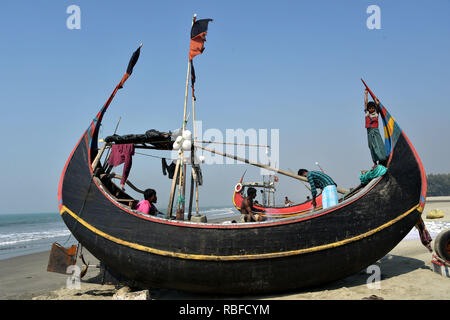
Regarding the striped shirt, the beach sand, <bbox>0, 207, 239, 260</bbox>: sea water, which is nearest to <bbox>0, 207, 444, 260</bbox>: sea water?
<bbox>0, 207, 239, 260</bbox>: sea water

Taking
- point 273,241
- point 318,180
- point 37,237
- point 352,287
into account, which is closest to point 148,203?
point 273,241

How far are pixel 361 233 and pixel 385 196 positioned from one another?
0.85 meters

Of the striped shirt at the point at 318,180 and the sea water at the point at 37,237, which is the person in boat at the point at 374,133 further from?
the sea water at the point at 37,237

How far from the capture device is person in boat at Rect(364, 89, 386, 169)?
5.69 m

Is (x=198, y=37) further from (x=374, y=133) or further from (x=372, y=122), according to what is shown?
(x=374, y=133)

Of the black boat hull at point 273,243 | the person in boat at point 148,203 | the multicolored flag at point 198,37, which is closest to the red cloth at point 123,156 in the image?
the person in boat at point 148,203

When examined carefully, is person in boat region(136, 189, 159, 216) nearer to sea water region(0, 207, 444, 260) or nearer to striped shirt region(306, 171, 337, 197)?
sea water region(0, 207, 444, 260)

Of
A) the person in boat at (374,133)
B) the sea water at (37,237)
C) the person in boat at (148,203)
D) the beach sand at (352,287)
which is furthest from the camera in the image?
the sea water at (37,237)

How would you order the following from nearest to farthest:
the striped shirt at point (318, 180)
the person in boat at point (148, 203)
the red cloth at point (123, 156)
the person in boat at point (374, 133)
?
the person in boat at point (374, 133), the striped shirt at point (318, 180), the person in boat at point (148, 203), the red cloth at point (123, 156)

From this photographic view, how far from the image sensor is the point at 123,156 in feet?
22.7

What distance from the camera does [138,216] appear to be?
5457mm

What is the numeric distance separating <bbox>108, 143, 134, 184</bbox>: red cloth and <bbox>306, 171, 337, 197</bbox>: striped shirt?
162 inches

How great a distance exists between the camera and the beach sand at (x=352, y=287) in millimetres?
4879

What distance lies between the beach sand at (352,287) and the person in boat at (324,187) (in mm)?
1551
